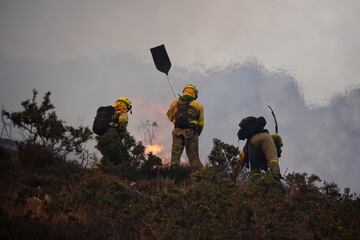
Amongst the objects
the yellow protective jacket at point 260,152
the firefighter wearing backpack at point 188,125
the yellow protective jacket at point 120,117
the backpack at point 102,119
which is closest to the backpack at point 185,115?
the firefighter wearing backpack at point 188,125

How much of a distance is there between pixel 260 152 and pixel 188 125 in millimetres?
2635

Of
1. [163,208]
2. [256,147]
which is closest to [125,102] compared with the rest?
[256,147]

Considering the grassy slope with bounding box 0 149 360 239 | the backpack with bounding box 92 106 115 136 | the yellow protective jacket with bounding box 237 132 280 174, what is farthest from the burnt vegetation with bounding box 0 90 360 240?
the backpack with bounding box 92 106 115 136

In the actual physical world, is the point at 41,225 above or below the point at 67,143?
below

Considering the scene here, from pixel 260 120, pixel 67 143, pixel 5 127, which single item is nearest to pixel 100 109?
pixel 67 143

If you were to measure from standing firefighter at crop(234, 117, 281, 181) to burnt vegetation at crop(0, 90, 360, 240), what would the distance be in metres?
1.53

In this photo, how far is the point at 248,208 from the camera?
24.3 ft

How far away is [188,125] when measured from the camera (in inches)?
512

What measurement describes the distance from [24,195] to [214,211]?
3.00 m

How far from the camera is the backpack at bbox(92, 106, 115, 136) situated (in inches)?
503

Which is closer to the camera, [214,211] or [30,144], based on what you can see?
[214,211]

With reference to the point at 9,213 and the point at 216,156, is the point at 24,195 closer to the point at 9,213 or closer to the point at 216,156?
the point at 9,213

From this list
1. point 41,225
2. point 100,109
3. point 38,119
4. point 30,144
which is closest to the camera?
point 41,225

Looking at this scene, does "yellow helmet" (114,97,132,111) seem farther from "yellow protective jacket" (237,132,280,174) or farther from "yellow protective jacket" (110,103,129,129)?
"yellow protective jacket" (237,132,280,174)
